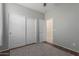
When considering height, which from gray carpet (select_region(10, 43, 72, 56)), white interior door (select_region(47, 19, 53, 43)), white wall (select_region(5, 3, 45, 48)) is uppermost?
white wall (select_region(5, 3, 45, 48))

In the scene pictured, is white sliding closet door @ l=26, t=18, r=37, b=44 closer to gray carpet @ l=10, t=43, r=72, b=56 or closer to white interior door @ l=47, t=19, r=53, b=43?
gray carpet @ l=10, t=43, r=72, b=56

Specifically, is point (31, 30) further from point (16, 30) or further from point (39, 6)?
point (39, 6)

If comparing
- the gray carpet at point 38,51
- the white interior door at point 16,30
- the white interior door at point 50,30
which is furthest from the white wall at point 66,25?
the white interior door at point 16,30

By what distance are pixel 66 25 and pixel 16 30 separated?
3.76ft

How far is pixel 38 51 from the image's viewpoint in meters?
1.98

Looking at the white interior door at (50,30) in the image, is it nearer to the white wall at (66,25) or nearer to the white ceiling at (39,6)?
the white wall at (66,25)

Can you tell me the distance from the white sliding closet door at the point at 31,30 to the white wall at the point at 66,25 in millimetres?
344

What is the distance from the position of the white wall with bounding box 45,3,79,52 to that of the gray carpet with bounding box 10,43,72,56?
18 centimetres

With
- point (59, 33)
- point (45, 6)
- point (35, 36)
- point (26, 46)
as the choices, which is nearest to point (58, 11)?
point (45, 6)

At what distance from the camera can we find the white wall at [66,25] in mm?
2021

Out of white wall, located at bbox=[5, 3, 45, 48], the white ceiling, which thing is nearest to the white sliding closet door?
white wall, located at bbox=[5, 3, 45, 48]

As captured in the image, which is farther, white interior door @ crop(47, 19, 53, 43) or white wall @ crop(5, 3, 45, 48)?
white interior door @ crop(47, 19, 53, 43)

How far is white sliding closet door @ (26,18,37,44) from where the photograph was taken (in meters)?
2.02

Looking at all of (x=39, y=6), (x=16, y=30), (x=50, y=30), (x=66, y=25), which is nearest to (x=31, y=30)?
(x=16, y=30)
